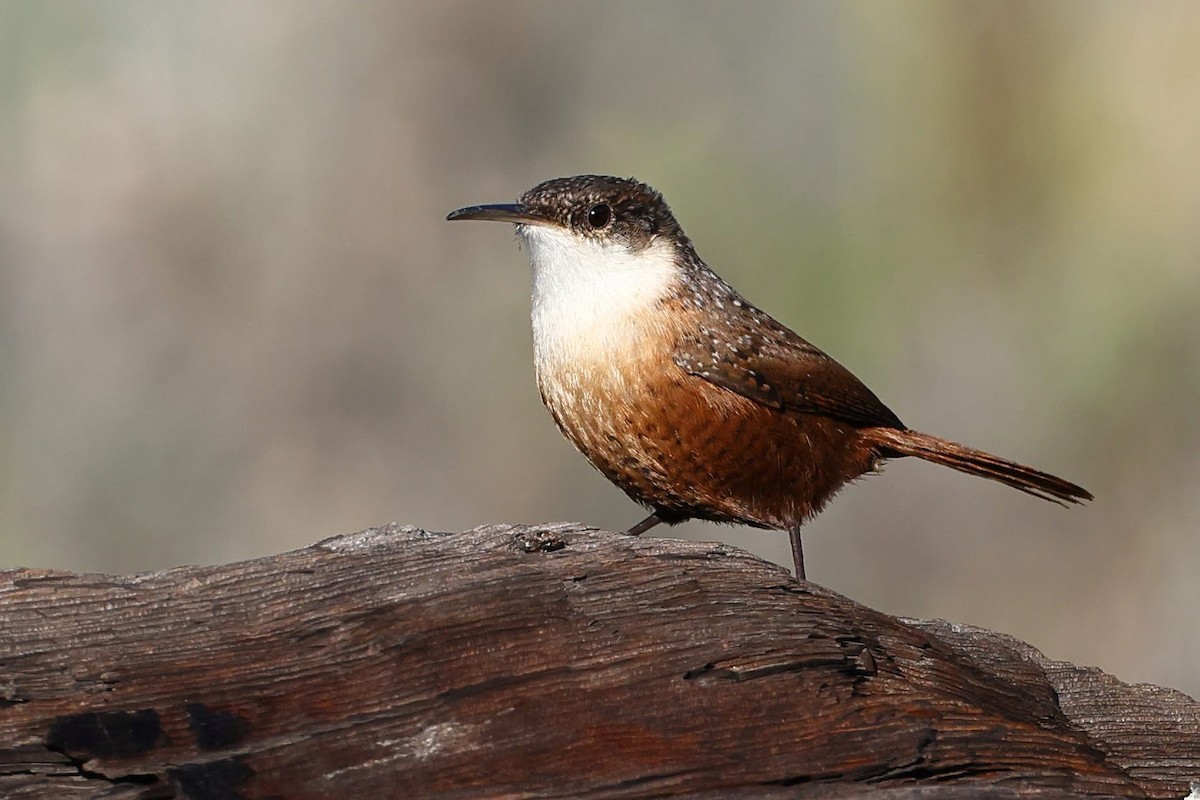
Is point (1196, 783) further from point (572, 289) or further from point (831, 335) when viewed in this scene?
point (831, 335)

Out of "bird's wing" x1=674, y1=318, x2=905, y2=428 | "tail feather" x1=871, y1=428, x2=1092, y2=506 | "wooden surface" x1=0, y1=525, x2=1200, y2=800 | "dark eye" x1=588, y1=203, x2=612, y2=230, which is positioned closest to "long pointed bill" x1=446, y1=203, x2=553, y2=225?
"dark eye" x1=588, y1=203, x2=612, y2=230

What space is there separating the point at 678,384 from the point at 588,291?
0.50 metres

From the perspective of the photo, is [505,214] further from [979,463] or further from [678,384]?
[979,463]

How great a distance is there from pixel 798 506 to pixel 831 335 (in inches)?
118

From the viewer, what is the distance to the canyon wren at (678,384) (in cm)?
448

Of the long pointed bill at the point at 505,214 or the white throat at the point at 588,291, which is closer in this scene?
the white throat at the point at 588,291

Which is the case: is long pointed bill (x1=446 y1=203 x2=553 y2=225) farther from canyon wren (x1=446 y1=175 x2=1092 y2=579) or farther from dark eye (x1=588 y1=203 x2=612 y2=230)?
dark eye (x1=588 y1=203 x2=612 y2=230)

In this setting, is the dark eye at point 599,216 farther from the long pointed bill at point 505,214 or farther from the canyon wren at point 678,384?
the long pointed bill at point 505,214

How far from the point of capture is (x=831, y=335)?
7.55 meters

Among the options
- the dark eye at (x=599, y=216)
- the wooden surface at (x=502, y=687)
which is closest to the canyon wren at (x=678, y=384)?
the dark eye at (x=599, y=216)

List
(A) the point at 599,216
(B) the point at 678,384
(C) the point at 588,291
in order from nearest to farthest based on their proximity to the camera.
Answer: (B) the point at 678,384 < (C) the point at 588,291 < (A) the point at 599,216

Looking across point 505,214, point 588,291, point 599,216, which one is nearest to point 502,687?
point 588,291

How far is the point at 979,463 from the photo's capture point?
4.88 m

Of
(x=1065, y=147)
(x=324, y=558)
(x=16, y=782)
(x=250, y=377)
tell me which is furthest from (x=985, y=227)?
(x=16, y=782)
